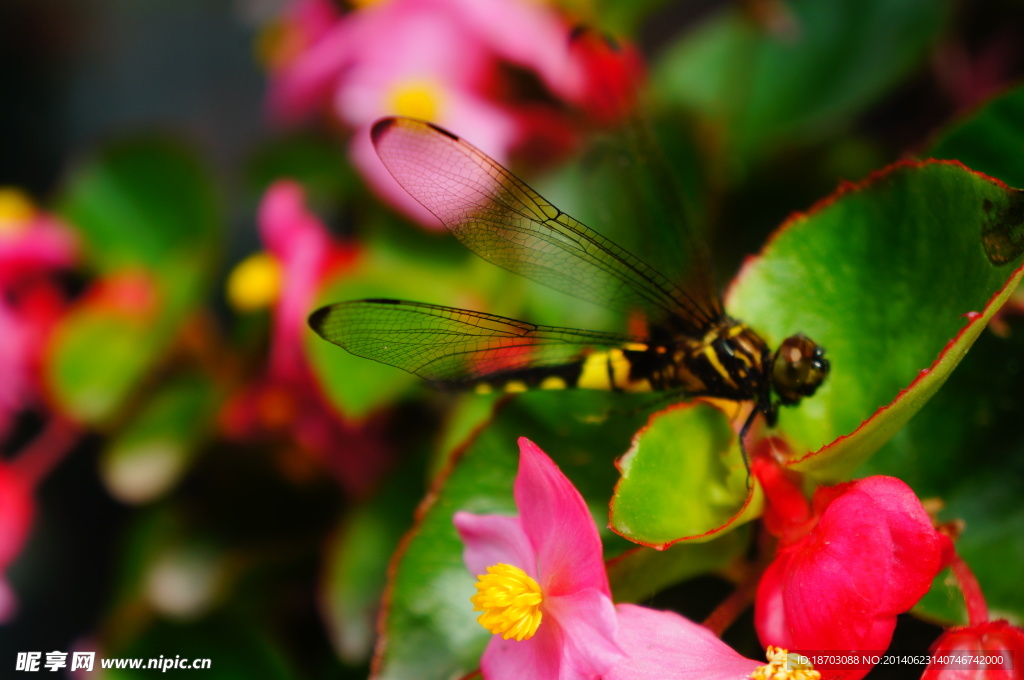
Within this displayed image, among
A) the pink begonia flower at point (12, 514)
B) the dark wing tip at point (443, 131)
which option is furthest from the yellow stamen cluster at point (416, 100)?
the pink begonia flower at point (12, 514)

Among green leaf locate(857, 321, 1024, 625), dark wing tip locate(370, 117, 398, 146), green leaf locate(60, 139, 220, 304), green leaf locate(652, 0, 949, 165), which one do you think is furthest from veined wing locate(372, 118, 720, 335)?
green leaf locate(60, 139, 220, 304)

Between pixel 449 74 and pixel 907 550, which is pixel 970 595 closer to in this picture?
pixel 907 550

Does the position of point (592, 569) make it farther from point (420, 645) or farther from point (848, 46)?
point (848, 46)

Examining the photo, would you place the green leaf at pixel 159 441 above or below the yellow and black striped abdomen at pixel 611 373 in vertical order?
above

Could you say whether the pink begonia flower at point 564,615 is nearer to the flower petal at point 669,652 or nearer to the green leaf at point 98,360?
the flower petal at point 669,652

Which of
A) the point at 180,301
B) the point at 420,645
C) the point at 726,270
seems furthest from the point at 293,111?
the point at 420,645

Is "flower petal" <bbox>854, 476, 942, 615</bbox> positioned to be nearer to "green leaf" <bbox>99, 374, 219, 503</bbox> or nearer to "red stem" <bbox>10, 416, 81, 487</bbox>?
"green leaf" <bbox>99, 374, 219, 503</bbox>

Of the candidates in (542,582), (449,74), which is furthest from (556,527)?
(449,74)
